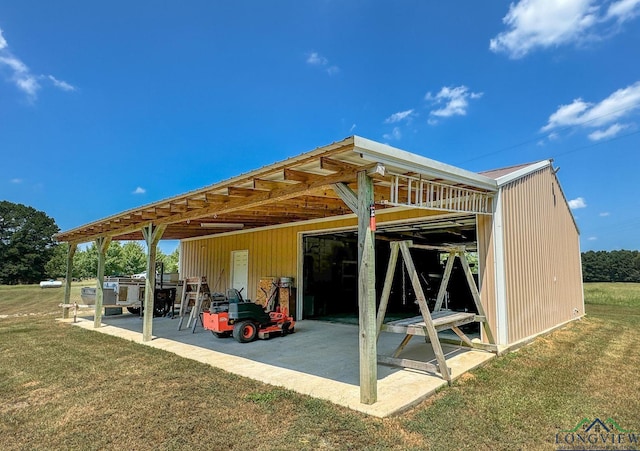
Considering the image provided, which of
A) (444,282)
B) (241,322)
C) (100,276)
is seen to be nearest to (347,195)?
(444,282)

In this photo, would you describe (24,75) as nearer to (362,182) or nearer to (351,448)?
(362,182)

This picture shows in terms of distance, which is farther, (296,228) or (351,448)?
(296,228)

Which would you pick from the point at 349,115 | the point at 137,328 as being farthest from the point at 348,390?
the point at 349,115

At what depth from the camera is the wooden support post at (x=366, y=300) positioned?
3.12 m

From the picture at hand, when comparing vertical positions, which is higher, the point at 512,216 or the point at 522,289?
the point at 512,216

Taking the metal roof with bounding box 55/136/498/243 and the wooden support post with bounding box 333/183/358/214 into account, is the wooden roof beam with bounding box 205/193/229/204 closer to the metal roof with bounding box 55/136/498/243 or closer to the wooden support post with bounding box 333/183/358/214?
the metal roof with bounding box 55/136/498/243

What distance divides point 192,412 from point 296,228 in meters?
5.95

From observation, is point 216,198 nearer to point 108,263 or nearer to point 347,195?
point 347,195

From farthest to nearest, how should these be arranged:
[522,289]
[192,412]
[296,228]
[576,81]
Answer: [576,81], [296,228], [522,289], [192,412]

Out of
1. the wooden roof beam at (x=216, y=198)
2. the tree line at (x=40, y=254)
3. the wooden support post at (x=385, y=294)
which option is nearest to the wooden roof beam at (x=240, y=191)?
the wooden roof beam at (x=216, y=198)

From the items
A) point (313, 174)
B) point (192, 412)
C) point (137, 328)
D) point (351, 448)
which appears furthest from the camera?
point (137, 328)

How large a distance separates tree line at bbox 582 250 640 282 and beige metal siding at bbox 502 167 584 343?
28.7 m

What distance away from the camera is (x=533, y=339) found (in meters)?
5.73

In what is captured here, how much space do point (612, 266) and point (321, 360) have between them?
37189 millimetres
